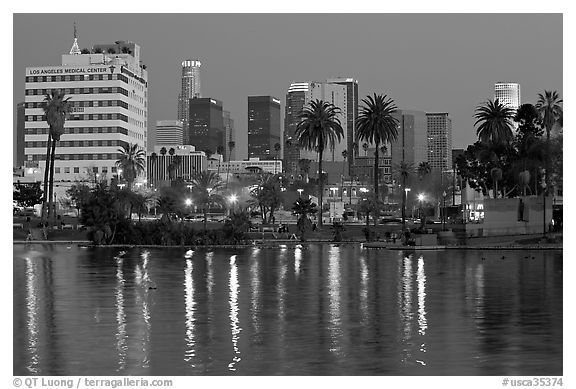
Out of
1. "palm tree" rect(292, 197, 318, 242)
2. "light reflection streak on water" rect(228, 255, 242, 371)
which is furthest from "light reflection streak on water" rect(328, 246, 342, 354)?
"palm tree" rect(292, 197, 318, 242)

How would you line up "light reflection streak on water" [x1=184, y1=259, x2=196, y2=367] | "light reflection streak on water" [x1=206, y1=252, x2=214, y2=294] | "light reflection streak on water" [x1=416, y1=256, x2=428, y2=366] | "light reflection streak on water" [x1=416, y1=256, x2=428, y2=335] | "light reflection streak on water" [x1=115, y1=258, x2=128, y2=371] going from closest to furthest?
"light reflection streak on water" [x1=115, y1=258, x2=128, y2=371]
"light reflection streak on water" [x1=184, y1=259, x2=196, y2=367]
"light reflection streak on water" [x1=416, y1=256, x2=428, y2=366]
"light reflection streak on water" [x1=416, y1=256, x2=428, y2=335]
"light reflection streak on water" [x1=206, y1=252, x2=214, y2=294]

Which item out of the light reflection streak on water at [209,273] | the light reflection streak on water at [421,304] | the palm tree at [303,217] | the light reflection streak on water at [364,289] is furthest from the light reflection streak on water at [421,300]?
the palm tree at [303,217]

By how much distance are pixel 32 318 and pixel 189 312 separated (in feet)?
15.9

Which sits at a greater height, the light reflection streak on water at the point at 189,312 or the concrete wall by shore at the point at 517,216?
the concrete wall by shore at the point at 517,216

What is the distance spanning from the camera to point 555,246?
7050cm

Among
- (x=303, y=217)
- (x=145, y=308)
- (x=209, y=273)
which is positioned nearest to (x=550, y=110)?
(x=303, y=217)

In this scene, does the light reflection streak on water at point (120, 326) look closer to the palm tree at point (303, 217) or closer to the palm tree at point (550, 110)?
the palm tree at point (303, 217)

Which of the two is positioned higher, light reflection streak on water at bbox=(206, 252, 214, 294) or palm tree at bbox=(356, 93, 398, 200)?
palm tree at bbox=(356, 93, 398, 200)

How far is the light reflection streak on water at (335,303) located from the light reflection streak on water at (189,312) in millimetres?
3474

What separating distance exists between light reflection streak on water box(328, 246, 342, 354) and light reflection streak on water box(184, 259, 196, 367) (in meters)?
3.47

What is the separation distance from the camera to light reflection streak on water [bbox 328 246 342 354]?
79.4 ft

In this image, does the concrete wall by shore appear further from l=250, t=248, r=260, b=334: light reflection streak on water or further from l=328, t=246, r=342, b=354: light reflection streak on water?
l=250, t=248, r=260, b=334: light reflection streak on water

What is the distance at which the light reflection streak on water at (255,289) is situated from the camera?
92.6 ft

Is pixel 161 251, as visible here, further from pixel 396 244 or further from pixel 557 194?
pixel 557 194
